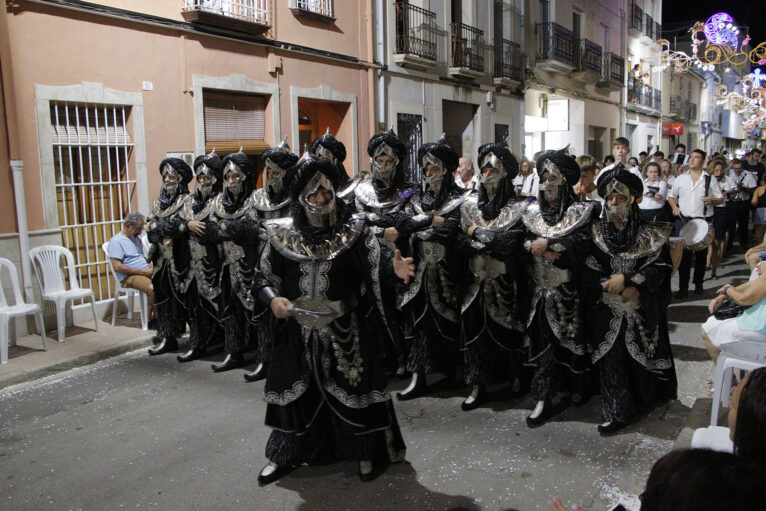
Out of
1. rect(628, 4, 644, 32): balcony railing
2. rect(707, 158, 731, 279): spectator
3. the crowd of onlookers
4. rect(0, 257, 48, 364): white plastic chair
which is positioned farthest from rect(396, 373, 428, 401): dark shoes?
rect(628, 4, 644, 32): balcony railing

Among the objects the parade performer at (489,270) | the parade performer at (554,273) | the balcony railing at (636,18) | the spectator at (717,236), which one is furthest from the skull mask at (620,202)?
the balcony railing at (636,18)

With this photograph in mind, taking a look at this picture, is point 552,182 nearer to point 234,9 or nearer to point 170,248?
point 170,248

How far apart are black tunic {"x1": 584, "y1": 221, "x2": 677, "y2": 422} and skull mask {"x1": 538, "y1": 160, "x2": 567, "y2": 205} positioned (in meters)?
0.36

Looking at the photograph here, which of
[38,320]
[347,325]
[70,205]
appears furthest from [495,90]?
[347,325]

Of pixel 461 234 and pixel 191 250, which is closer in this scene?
pixel 461 234

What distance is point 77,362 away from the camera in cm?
657

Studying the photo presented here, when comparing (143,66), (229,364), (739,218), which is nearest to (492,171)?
(229,364)

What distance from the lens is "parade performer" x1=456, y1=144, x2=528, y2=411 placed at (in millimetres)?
4918

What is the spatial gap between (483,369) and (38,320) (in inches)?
194

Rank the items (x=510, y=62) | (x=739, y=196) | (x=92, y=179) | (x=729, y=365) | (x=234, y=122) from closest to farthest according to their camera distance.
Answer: (x=729, y=365) < (x=92, y=179) < (x=234, y=122) < (x=739, y=196) < (x=510, y=62)

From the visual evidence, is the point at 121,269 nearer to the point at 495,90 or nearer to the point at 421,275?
the point at 421,275

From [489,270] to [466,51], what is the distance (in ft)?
42.5

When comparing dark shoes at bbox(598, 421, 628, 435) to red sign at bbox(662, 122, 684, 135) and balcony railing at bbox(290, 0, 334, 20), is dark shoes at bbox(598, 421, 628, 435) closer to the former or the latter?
balcony railing at bbox(290, 0, 334, 20)

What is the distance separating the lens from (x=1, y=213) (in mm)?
7109
